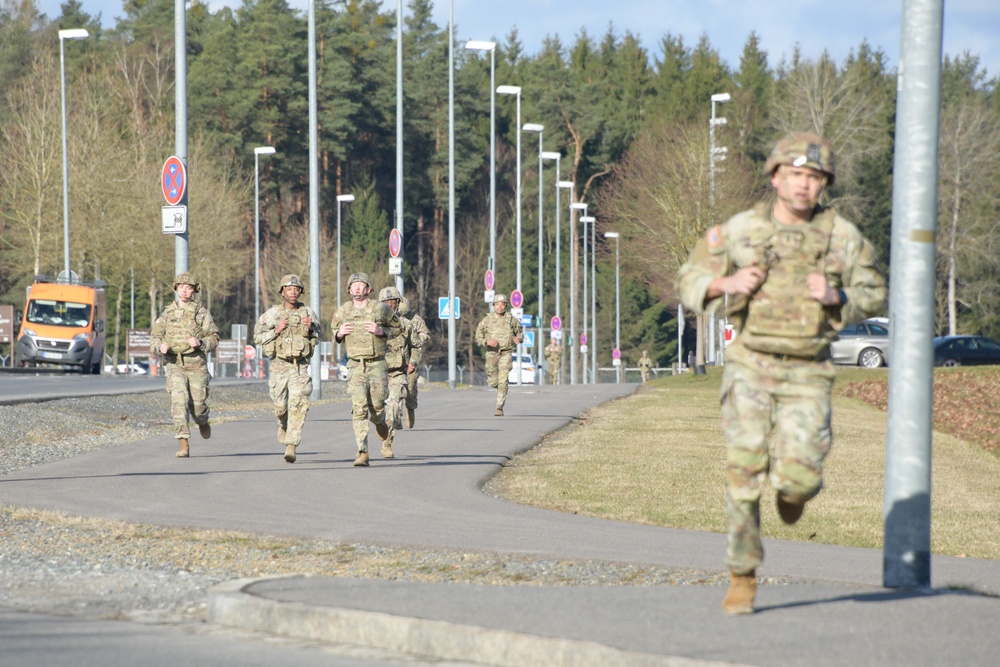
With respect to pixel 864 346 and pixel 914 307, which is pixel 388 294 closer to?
pixel 914 307

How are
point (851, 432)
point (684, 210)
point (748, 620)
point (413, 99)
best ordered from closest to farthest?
point (748, 620) < point (851, 432) < point (684, 210) < point (413, 99)

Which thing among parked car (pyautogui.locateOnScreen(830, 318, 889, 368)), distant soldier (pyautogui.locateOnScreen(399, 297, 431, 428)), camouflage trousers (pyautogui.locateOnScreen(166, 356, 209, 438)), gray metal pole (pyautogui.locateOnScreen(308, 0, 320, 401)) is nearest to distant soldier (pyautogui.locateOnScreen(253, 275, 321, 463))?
camouflage trousers (pyautogui.locateOnScreen(166, 356, 209, 438))

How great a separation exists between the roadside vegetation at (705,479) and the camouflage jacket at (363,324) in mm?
1853

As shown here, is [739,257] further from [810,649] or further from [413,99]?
[413,99]

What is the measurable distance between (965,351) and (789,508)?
47.9 m

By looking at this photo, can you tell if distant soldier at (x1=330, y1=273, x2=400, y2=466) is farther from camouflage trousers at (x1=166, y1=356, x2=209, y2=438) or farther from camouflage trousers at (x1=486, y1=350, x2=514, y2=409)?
camouflage trousers at (x1=486, y1=350, x2=514, y2=409)

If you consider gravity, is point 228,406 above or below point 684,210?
below

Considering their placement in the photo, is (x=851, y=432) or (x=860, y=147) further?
(x=860, y=147)

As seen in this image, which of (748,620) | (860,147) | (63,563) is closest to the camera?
(748,620)

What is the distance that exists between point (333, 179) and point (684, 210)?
4061 cm

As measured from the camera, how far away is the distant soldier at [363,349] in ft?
53.6

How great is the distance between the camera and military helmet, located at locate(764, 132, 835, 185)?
699 cm

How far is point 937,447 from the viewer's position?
91.5ft

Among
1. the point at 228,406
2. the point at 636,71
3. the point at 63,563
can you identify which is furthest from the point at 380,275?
the point at 63,563
